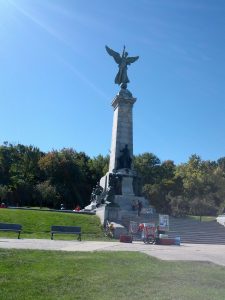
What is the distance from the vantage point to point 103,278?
8.95 m

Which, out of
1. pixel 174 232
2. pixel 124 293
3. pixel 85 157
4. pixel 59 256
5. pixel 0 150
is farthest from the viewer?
pixel 85 157

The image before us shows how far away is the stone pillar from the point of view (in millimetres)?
41172

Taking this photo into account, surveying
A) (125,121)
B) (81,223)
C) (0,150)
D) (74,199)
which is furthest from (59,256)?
(0,150)

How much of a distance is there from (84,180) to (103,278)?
56.5 m

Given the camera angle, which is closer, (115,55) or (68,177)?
(115,55)

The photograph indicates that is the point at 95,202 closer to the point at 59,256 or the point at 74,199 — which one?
the point at 74,199

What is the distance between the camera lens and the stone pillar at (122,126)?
1621 inches

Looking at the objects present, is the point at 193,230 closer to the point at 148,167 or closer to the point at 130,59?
the point at 130,59

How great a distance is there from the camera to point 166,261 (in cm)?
1268

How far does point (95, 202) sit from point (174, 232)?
1206cm

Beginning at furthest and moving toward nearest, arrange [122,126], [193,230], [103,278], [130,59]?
1. [130,59]
2. [122,126]
3. [193,230]
4. [103,278]

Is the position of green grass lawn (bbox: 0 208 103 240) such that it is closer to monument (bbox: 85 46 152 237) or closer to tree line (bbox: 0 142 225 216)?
monument (bbox: 85 46 152 237)

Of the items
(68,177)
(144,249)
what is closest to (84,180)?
(68,177)

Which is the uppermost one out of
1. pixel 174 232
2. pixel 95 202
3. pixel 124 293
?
pixel 95 202
